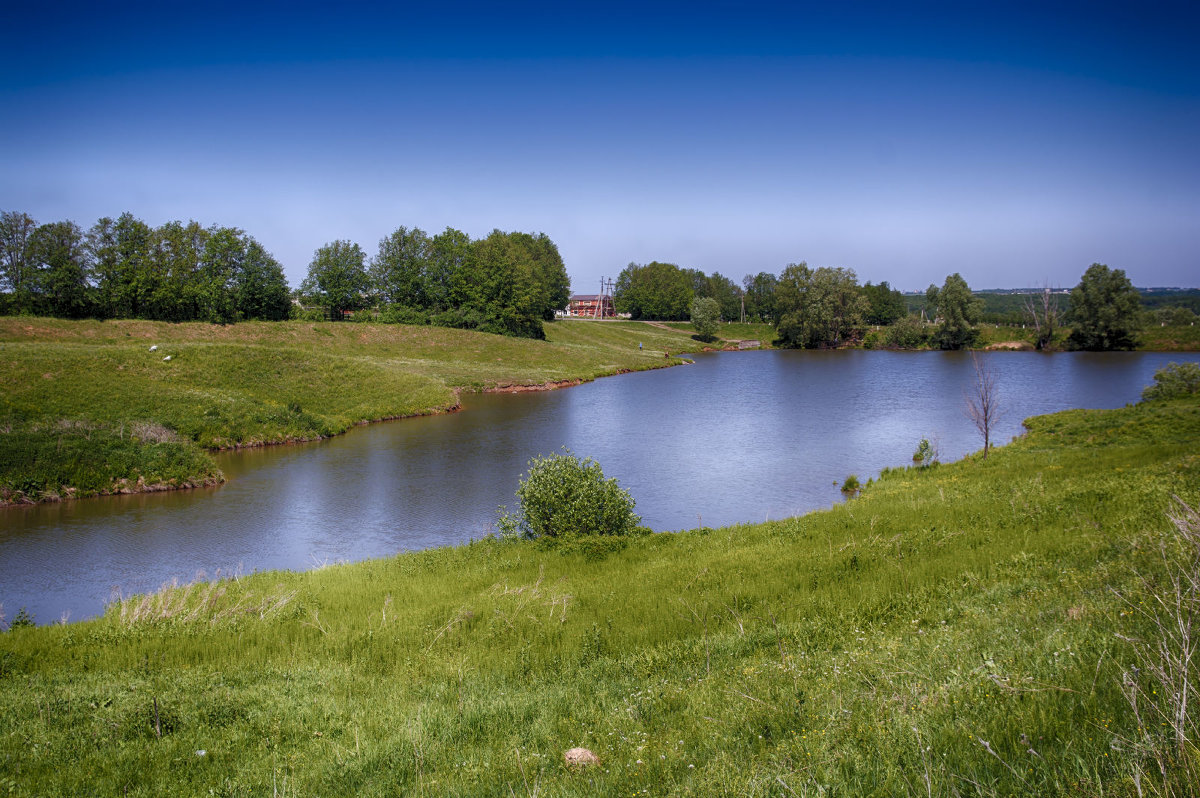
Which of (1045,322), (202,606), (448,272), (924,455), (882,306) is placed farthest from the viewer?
(882,306)

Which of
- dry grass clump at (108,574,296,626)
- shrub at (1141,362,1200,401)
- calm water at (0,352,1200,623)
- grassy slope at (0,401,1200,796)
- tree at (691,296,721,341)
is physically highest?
tree at (691,296,721,341)

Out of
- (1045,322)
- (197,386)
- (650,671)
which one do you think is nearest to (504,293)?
(197,386)

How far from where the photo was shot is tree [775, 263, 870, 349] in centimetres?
10288

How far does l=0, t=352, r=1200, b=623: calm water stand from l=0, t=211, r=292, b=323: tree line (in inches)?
1542

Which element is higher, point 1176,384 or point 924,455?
point 1176,384

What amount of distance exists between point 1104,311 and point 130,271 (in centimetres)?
11222

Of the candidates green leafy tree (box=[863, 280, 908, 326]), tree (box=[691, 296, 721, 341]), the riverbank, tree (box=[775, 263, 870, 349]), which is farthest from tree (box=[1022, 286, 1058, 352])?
the riverbank

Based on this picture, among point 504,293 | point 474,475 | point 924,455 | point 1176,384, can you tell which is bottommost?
point 474,475

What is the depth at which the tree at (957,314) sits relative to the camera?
9525 cm

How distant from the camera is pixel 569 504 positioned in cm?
1686

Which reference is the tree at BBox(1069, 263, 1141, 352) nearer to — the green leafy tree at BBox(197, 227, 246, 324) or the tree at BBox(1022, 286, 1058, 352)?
the tree at BBox(1022, 286, 1058, 352)

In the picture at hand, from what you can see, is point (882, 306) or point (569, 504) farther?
point (882, 306)

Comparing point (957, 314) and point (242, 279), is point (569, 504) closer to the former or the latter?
point (242, 279)

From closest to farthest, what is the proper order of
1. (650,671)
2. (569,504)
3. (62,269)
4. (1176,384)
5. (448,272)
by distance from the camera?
(650,671) < (569,504) < (1176,384) < (62,269) < (448,272)
